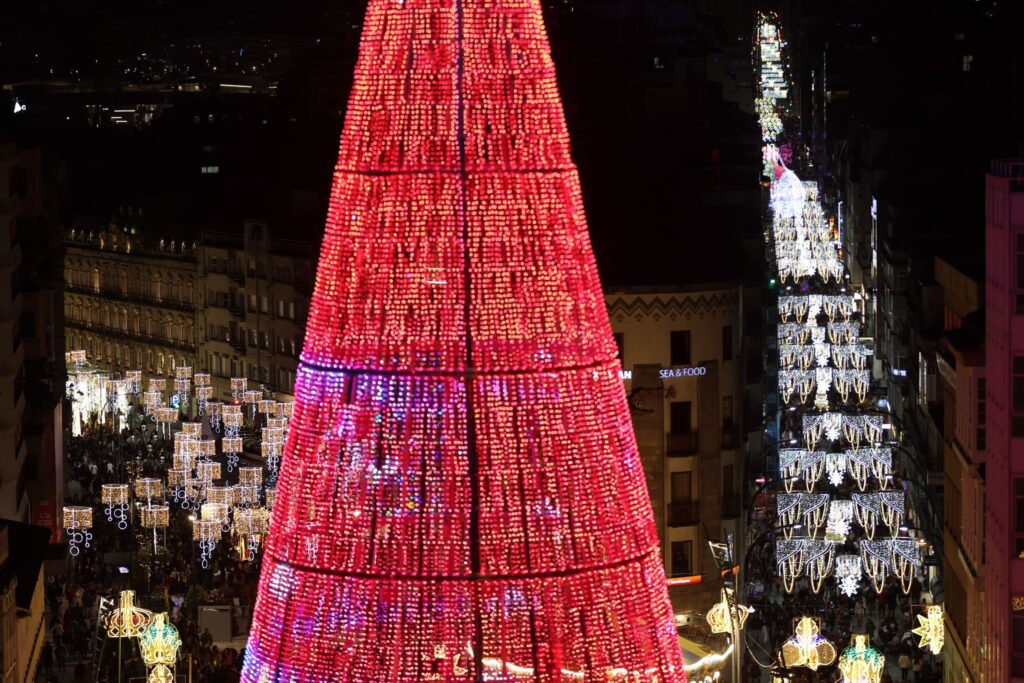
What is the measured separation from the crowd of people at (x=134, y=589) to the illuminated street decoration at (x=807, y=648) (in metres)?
9.03

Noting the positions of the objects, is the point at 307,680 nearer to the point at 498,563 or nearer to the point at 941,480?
the point at 498,563

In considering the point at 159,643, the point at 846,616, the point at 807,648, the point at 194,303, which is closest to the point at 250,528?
the point at 846,616

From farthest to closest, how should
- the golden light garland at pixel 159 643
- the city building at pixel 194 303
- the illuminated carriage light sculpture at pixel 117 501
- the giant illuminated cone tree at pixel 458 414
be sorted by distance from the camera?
the city building at pixel 194 303
the illuminated carriage light sculpture at pixel 117 501
the golden light garland at pixel 159 643
the giant illuminated cone tree at pixel 458 414

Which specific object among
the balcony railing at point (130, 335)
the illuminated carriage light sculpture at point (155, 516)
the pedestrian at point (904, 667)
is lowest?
the pedestrian at point (904, 667)

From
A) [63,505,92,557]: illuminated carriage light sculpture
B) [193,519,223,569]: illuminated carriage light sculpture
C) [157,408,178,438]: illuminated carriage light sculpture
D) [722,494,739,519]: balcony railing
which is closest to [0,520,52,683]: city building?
[193,519,223,569]: illuminated carriage light sculpture

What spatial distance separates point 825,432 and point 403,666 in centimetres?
5090

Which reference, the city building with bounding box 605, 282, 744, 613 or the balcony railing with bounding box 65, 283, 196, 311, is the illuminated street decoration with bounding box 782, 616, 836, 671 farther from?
the balcony railing with bounding box 65, 283, 196, 311

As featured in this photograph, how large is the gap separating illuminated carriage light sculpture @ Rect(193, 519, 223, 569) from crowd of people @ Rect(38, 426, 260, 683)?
25cm

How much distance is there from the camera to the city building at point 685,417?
50.3 meters

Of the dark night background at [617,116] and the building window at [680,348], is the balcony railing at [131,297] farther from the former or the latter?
the building window at [680,348]

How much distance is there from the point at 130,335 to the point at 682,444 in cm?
6955

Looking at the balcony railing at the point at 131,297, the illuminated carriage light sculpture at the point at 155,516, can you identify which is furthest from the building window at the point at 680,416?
the balcony railing at the point at 131,297

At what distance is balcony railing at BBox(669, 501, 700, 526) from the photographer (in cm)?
5092

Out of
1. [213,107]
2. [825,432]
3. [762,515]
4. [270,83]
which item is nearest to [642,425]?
[762,515]
